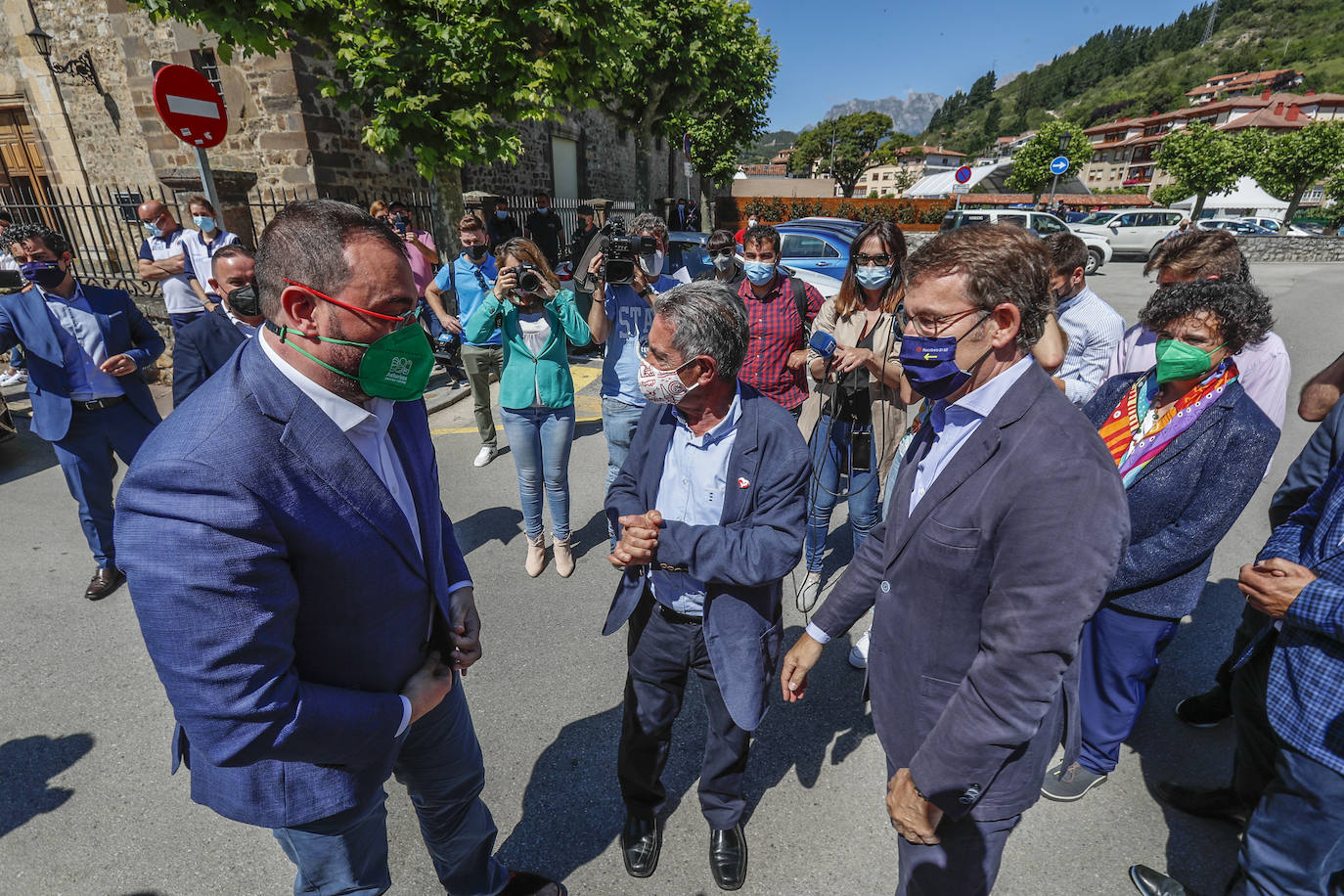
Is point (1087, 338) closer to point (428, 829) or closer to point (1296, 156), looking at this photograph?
point (428, 829)

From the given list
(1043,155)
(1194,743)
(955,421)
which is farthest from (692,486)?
(1043,155)

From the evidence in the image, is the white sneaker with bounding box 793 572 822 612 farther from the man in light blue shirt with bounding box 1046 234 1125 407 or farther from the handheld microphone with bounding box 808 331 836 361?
the man in light blue shirt with bounding box 1046 234 1125 407

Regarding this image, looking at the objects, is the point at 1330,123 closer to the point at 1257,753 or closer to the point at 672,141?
the point at 672,141

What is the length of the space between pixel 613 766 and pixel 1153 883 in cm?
199

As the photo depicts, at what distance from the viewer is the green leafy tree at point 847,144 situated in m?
56.7

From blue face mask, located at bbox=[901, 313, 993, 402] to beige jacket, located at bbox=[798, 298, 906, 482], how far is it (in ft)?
5.91

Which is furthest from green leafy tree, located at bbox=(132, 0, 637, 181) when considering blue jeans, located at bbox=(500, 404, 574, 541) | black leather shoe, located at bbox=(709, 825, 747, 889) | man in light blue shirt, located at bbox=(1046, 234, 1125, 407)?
black leather shoe, located at bbox=(709, 825, 747, 889)

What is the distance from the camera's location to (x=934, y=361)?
153cm

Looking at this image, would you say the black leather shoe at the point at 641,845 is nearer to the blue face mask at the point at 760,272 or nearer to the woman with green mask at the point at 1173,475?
the woman with green mask at the point at 1173,475

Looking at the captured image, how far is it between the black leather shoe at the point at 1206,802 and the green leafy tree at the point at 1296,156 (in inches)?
1373

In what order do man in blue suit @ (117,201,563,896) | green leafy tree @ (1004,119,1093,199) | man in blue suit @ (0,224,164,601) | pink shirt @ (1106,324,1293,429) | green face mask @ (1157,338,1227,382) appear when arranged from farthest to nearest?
green leafy tree @ (1004,119,1093,199) → man in blue suit @ (0,224,164,601) → pink shirt @ (1106,324,1293,429) → green face mask @ (1157,338,1227,382) → man in blue suit @ (117,201,563,896)

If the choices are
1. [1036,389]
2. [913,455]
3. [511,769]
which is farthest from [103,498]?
[1036,389]

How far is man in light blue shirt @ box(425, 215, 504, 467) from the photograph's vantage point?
5035 mm

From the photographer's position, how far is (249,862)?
2.27m
